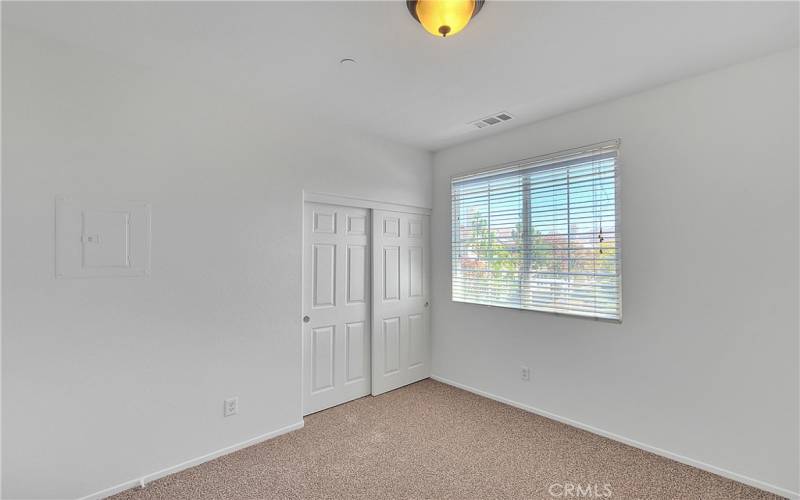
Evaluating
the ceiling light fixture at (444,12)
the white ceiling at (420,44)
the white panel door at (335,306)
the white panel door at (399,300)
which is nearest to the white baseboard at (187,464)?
the white panel door at (335,306)

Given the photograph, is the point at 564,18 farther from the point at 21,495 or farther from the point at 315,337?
the point at 21,495

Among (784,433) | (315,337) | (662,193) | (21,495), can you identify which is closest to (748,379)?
(784,433)

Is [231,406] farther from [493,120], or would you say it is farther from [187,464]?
[493,120]

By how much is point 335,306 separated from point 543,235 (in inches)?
78.5

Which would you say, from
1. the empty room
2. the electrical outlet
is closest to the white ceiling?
the empty room

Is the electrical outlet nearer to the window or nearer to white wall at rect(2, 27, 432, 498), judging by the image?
white wall at rect(2, 27, 432, 498)

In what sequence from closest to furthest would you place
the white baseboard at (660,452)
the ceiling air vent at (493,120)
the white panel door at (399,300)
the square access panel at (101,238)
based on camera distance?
the square access panel at (101,238), the white baseboard at (660,452), the ceiling air vent at (493,120), the white panel door at (399,300)

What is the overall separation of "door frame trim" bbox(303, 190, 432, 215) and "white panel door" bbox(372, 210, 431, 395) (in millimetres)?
59

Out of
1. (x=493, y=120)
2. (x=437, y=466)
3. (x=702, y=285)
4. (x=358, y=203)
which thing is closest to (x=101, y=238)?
(x=358, y=203)

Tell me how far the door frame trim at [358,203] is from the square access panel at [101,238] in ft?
4.02

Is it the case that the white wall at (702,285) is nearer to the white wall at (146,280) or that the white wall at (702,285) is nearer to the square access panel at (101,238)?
the white wall at (146,280)

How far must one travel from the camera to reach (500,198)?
355cm

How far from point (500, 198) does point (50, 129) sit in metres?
3.29

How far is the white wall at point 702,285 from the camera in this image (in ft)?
7.06
